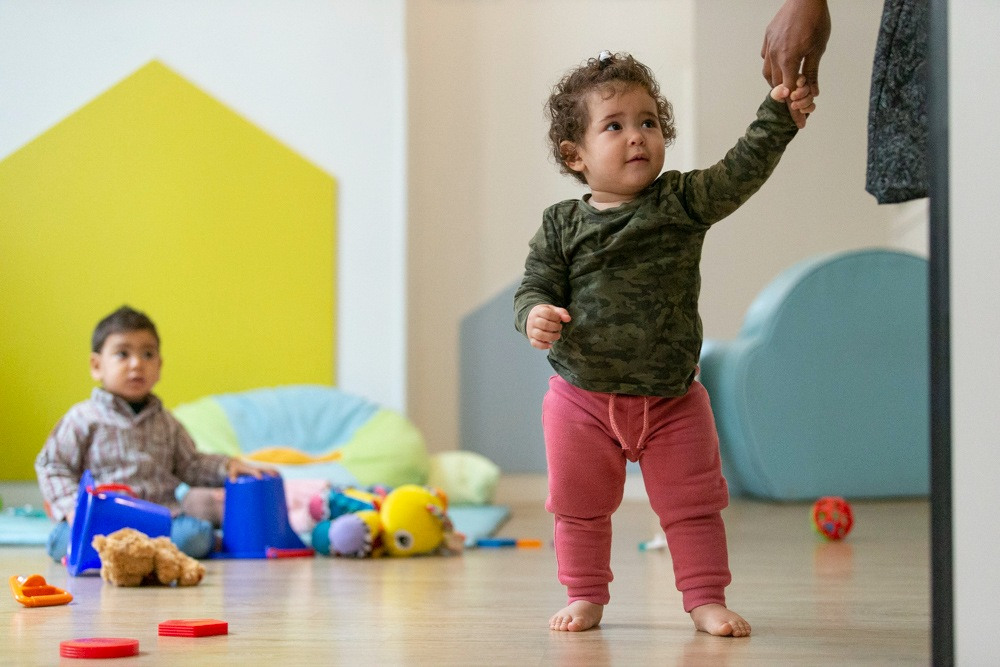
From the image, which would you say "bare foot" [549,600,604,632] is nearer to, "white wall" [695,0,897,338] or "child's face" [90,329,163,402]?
"child's face" [90,329,163,402]

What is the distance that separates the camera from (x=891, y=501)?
9.70ft

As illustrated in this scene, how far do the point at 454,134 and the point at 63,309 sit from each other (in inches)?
49.0

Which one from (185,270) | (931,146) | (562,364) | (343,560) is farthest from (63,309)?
(931,146)

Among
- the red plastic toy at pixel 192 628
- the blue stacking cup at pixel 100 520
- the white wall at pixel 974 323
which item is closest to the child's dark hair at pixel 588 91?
the white wall at pixel 974 323

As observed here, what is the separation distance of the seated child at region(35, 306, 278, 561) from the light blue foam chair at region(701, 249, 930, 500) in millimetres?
1365

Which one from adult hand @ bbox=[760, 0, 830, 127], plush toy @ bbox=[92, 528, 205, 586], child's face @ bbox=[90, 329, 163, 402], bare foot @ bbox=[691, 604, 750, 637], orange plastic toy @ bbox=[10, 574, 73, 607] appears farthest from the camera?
child's face @ bbox=[90, 329, 163, 402]

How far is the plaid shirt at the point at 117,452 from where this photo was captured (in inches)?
76.3

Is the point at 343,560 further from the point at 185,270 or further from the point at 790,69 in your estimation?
the point at 185,270

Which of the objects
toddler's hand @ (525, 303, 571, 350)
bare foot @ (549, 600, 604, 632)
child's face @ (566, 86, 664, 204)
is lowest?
bare foot @ (549, 600, 604, 632)

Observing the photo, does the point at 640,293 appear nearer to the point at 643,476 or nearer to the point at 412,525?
the point at 643,476

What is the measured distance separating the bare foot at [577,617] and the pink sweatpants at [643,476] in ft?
0.04

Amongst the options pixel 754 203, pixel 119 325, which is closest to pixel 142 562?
pixel 119 325

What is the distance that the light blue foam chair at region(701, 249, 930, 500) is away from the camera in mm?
2893

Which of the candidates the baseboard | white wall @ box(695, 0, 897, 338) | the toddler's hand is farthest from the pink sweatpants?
the baseboard
